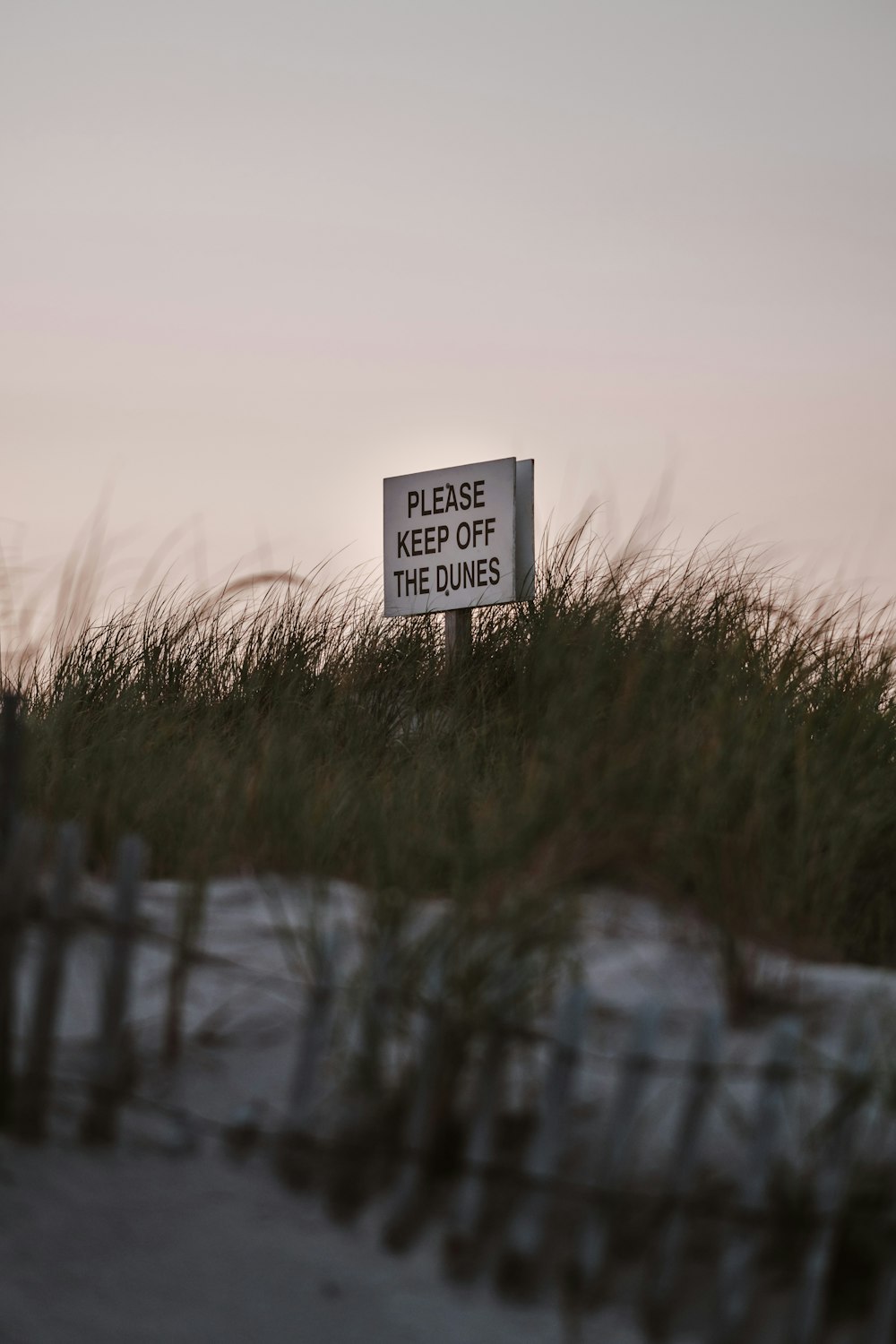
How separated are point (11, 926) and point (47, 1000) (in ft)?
0.53

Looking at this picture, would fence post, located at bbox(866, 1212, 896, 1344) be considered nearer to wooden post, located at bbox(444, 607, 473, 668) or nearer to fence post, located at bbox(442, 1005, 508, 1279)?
fence post, located at bbox(442, 1005, 508, 1279)

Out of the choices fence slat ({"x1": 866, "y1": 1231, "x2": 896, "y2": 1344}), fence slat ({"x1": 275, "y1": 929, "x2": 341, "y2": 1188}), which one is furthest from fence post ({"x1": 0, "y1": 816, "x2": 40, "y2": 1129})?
fence slat ({"x1": 866, "y1": 1231, "x2": 896, "y2": 1344})

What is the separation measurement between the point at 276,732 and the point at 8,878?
2.25 metres

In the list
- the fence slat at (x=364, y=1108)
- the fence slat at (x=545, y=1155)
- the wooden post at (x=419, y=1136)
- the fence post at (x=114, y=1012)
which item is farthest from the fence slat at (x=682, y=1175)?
the fence post at (x=114, y=1012)

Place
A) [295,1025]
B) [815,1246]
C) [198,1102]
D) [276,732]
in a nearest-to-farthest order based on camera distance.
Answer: [815,1246] < [198,1102] < [295,1025] < [276,732]

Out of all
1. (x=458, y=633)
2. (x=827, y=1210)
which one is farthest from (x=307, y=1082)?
(x=458, y=633)

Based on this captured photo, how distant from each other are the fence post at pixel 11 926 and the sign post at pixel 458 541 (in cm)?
380

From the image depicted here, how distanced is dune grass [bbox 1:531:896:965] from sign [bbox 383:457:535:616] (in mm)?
214

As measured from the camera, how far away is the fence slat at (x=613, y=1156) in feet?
7.35

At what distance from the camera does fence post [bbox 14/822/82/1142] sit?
2.50 meters

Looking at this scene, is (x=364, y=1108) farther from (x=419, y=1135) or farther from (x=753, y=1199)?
(x=753, y=1199)

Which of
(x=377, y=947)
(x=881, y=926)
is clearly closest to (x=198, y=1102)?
(x=377, y=947)

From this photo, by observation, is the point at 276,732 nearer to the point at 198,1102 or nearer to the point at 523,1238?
the point at 198,1102

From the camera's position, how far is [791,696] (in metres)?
4.93
